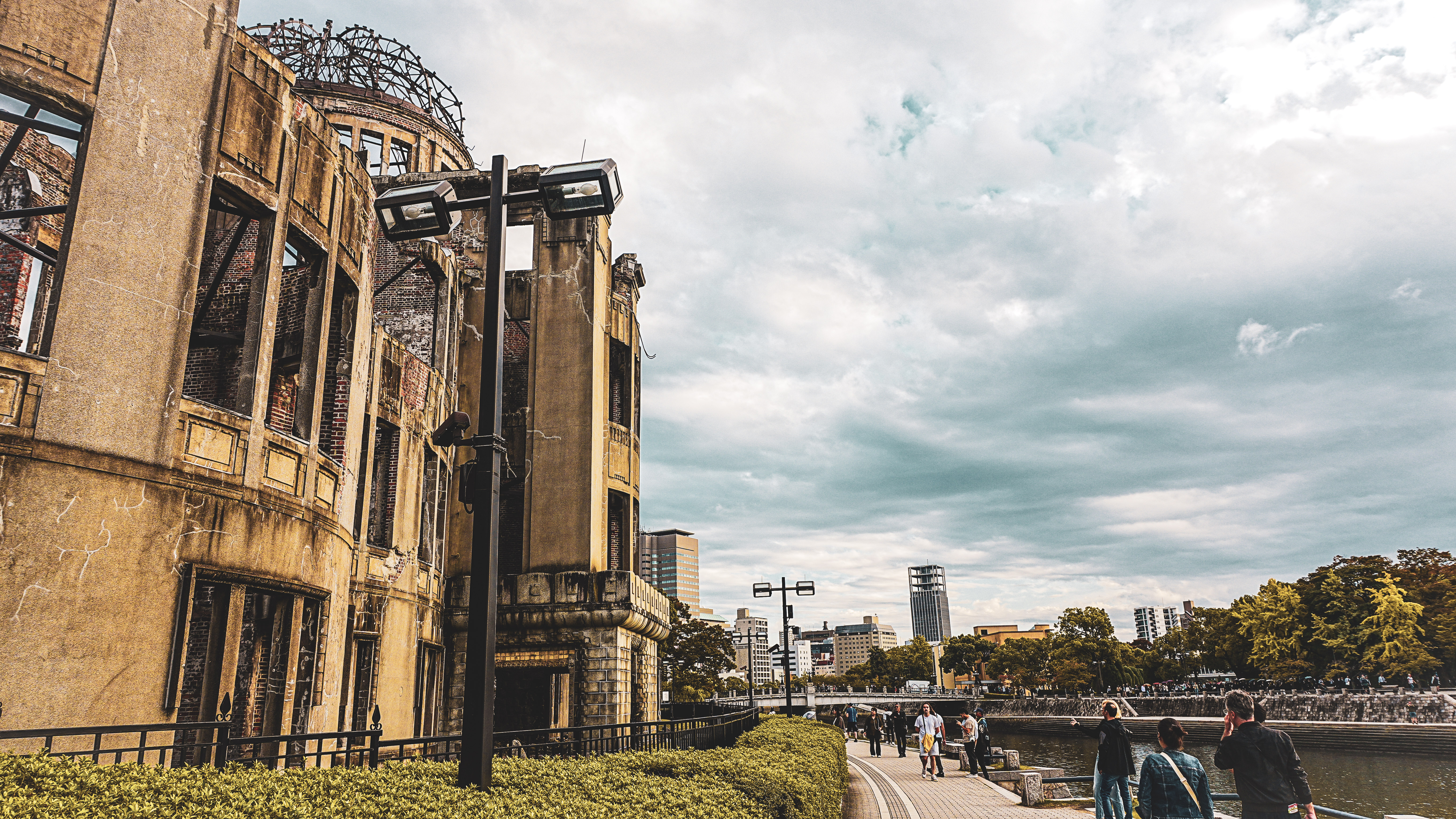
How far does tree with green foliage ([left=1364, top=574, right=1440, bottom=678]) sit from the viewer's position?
49.9 meters

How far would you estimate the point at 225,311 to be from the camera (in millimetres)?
16172

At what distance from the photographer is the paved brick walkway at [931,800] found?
14.3 metres

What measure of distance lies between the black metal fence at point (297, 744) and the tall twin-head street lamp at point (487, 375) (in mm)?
813

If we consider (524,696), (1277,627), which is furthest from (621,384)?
(1277,627)

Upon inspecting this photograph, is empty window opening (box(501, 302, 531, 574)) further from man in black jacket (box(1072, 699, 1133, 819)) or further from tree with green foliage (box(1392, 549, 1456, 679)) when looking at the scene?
tree with green foliage (box(1392, 549, 1456, 679))

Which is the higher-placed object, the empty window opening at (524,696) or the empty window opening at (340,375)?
the empty window opening at (340,375)

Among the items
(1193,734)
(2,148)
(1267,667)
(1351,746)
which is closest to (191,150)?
(2,148)

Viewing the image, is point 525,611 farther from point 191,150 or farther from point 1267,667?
point 1267,667

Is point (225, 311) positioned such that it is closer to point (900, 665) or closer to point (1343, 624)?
point (1343, 624)

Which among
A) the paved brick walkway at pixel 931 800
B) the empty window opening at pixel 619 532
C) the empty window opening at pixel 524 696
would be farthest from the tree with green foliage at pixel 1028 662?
the empty window opening at pixel 524 696

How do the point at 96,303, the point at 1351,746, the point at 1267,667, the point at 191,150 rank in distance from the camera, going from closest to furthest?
the point at 96,303, the point at 191,150, the point at 1351,746, the point at 1267,667

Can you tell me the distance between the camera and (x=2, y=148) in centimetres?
1418

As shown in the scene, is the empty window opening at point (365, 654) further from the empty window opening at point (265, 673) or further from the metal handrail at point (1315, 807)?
the metal handrail at point (1315, 807)

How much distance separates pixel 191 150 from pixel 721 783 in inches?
386
